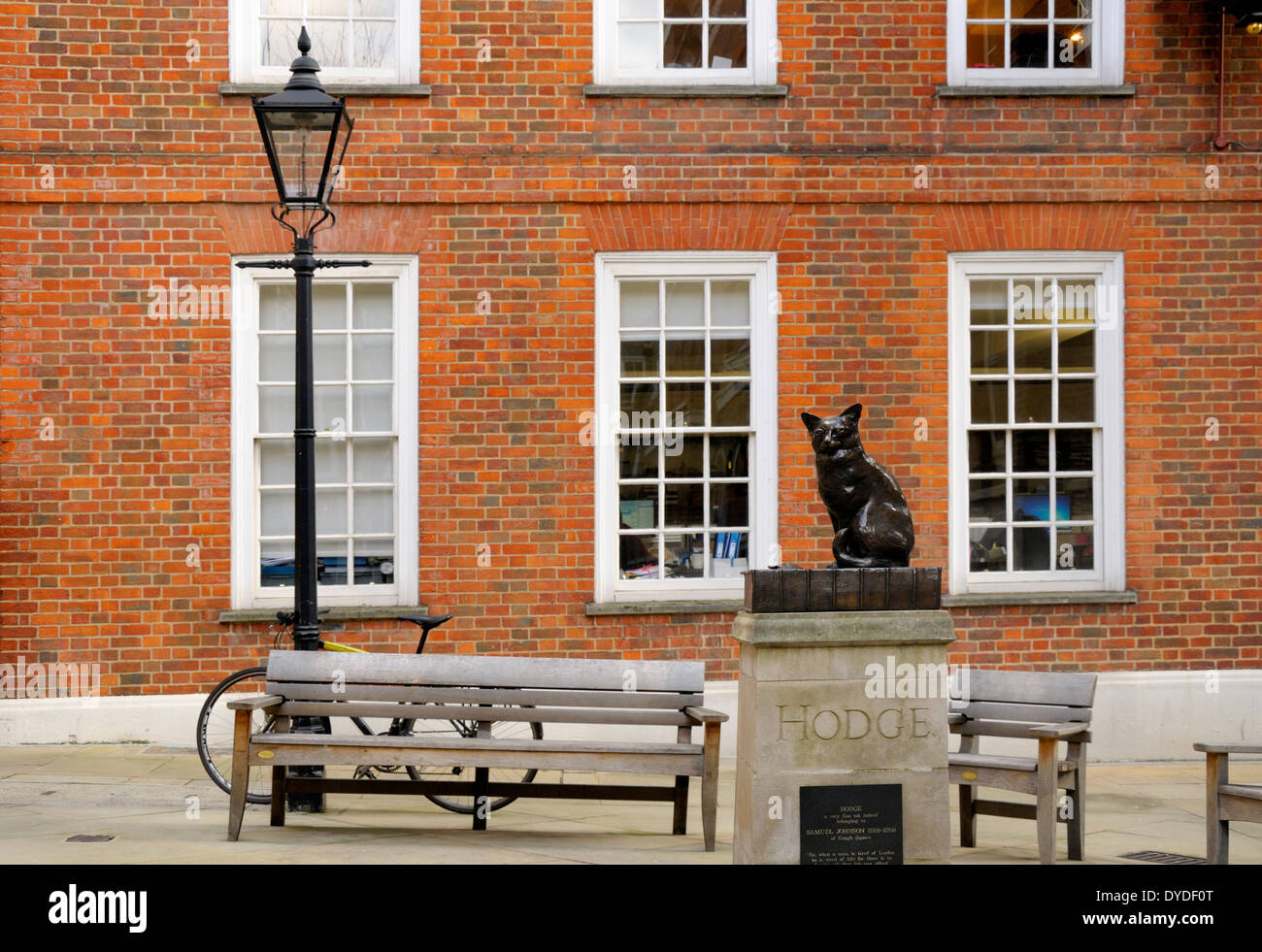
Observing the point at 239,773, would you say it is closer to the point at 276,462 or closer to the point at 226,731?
the point at 226,731

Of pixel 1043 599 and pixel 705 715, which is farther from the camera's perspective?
pixel 1043 599

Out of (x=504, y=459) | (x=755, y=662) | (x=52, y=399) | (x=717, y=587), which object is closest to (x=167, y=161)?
(x=52, y=399)

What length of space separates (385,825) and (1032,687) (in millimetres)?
3457

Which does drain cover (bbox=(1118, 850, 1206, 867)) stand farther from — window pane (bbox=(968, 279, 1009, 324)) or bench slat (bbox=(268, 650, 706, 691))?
window pane (bbox=(968, 279, 1009, 324))

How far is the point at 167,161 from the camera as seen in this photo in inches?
383

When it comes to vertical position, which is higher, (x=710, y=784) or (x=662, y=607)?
(x=662, y=607)

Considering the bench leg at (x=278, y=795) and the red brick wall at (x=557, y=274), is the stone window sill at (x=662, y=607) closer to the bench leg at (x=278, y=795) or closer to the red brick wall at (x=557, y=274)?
the red brick wall at (x=557, y=274)

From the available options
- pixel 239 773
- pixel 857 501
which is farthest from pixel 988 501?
pixel 239 773

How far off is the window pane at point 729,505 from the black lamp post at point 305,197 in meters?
3.38

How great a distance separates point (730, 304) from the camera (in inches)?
399

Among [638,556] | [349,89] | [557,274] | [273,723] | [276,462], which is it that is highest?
[349,89]

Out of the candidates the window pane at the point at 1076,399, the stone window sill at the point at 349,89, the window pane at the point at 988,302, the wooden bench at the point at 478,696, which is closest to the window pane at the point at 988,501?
the window pane at the point at 1076,399

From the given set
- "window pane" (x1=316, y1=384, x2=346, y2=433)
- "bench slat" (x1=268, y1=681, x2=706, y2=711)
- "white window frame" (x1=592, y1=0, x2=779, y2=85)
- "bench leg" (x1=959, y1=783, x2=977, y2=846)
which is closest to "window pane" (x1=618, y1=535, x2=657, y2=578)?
"window pane" (x1=316, y1=384, x2=346, y2=433)

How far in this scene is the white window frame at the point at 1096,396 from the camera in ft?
33.1
